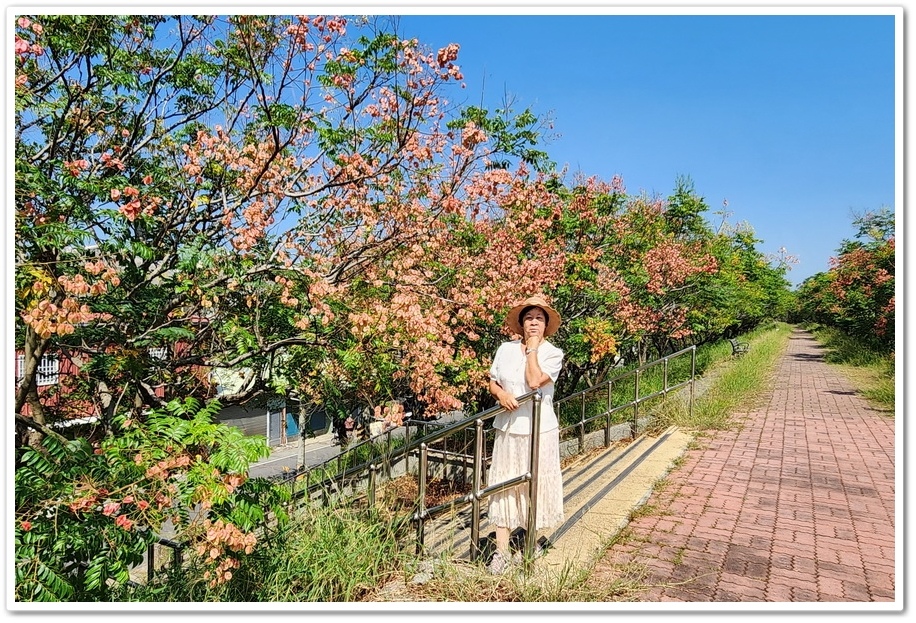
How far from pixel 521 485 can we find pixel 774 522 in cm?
201

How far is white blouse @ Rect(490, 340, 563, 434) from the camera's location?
3141 millimetres

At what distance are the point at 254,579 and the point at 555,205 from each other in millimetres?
6140

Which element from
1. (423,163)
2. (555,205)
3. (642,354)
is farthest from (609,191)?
(642,354)

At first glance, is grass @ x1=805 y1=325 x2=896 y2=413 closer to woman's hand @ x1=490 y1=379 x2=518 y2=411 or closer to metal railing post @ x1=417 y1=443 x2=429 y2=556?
woman's hand @ x1=490 y1=379 x2=518 y2=411

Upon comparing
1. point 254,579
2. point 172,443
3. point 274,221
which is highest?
point 274,221

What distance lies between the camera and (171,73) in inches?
174

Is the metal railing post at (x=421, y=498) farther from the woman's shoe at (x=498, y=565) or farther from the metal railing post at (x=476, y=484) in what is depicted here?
the woman's shoe at (x=498, y=565)

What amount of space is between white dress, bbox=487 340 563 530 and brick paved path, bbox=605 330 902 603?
532 millimetres

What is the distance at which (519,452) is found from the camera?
3.21m

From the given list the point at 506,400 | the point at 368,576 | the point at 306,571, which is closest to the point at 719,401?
the point at 506,400

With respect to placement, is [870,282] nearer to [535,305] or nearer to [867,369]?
[867,369]

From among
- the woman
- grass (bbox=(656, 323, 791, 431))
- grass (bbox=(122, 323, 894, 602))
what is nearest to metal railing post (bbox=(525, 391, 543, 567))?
the woman
